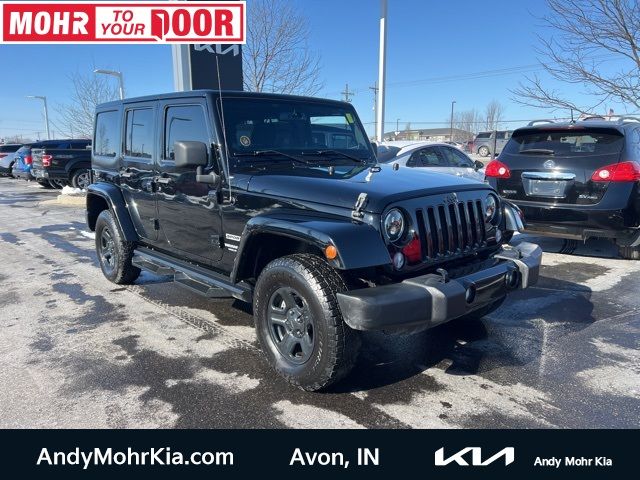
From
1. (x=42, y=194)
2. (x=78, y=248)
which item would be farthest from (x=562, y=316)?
(x=42, y=194)

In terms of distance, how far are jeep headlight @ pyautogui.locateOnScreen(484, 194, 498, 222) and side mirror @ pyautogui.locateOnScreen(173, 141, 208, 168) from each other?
217cm

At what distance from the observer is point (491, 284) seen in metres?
3.10

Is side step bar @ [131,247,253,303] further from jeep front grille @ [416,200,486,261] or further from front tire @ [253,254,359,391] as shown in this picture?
jeep front grille @ [416,200,486,261]

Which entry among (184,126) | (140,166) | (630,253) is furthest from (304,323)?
(630,253)

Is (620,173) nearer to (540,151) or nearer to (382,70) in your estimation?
(540,151)

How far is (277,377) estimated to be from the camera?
10.9ft

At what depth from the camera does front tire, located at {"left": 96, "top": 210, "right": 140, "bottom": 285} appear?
5.27 metres

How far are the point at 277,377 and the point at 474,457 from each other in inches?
54.6

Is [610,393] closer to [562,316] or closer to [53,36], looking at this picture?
[562,316]

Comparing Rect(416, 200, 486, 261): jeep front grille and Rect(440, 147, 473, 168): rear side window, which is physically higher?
Rect(440, 147, 473, 168): rear side window

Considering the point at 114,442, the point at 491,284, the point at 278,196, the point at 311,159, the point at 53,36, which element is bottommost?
the point at 114,442

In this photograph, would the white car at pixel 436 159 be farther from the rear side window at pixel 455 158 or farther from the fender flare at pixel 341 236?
the fender flare at pixel 341 236

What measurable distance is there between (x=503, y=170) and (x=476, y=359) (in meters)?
3.74

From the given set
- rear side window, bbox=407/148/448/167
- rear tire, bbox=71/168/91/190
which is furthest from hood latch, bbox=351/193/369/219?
rear tire, bbox=71/168/91/190
